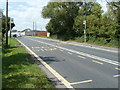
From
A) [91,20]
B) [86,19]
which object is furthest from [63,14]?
[91,20]

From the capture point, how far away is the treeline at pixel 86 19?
22.6m

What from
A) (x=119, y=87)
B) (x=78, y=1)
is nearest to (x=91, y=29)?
(x=78, y=1)

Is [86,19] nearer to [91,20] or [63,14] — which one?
[91,20]

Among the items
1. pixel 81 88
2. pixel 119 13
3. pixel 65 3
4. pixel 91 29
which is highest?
pixel 65 3

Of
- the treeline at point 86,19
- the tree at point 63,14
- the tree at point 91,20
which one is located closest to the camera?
the treeline at point 86,19

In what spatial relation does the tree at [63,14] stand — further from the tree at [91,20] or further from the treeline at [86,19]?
the tree at [91,20]

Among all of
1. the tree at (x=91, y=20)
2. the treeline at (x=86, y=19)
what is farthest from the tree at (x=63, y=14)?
the tree at (x=91, y=20)

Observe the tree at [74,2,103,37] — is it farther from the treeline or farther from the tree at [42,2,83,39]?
the tree at [42,2,83,39]

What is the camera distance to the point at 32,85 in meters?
5.40

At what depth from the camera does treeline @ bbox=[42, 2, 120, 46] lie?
22.6m

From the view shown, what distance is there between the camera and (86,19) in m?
31.0

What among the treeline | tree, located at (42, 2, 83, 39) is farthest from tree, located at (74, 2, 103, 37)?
tree, located at (42, 2, 83, 39)

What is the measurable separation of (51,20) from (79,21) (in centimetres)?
1003

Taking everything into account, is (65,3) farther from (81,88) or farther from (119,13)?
(81,88)
